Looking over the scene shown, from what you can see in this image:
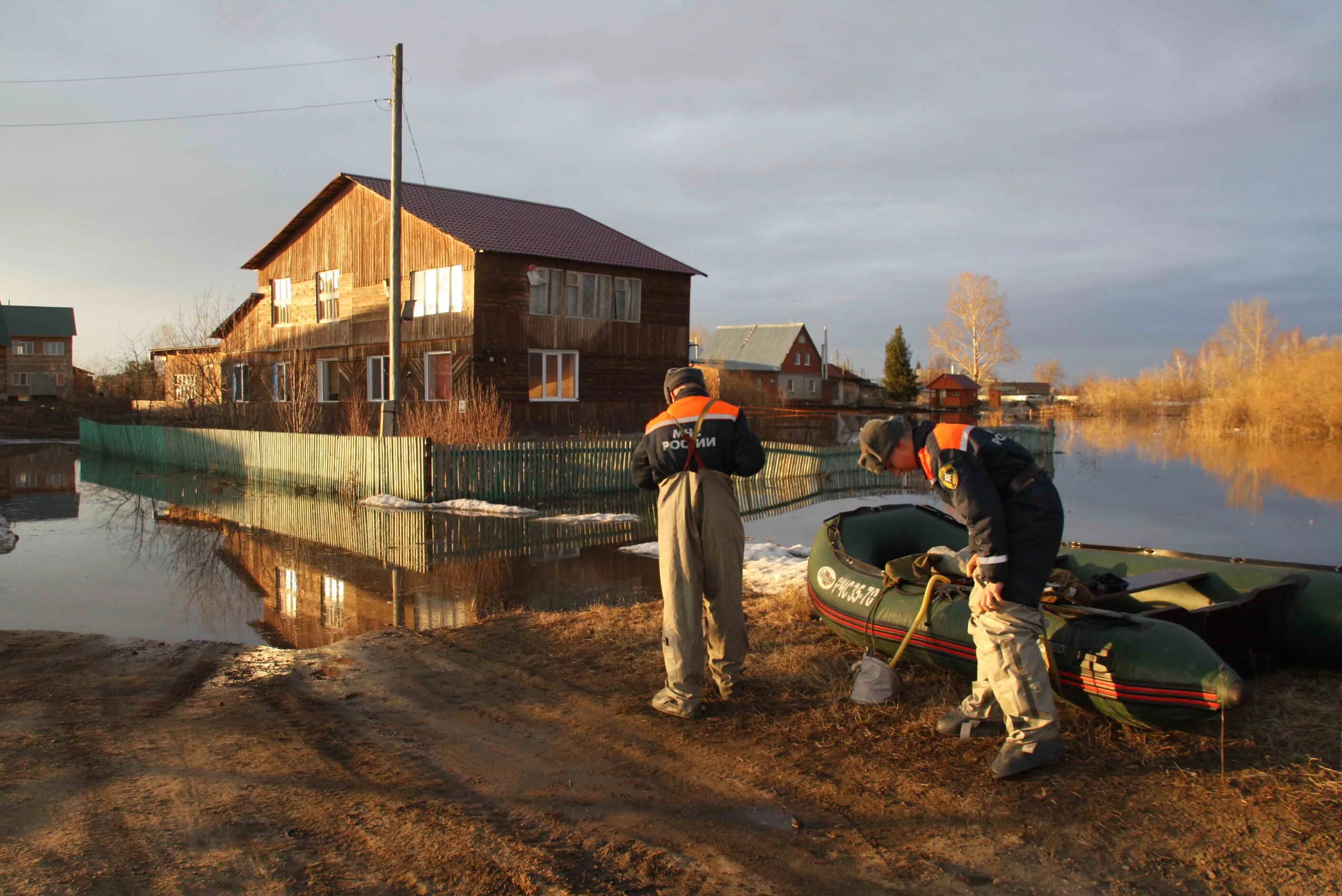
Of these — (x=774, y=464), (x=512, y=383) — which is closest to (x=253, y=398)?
(x=512, y=383)

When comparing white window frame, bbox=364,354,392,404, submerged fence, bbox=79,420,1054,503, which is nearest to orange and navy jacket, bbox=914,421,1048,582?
submerged fence, bbox=79,420,1054,503

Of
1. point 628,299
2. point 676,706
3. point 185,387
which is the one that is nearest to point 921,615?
point 676,706

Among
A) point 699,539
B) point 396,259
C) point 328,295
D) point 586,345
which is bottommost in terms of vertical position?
point 699,539

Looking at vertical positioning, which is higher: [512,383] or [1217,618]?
[512,383]

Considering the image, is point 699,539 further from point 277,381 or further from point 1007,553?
point 277,381

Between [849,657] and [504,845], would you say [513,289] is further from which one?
[504,845]

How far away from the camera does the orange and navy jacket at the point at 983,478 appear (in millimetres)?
4164

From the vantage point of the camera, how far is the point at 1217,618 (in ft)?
17.3

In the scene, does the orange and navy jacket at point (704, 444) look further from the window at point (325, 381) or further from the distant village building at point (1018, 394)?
the distant village building at point (1018, 394)

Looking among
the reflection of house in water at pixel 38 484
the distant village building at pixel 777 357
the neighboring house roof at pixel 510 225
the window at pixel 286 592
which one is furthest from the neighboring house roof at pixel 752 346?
the window at pixel 286 592

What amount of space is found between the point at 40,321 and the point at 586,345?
56854 millimetres

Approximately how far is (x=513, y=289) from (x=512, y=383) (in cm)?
287

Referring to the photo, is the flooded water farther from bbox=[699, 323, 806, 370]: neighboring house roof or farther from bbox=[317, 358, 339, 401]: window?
bbox=[699, 323, 806, 370]: neighboring house roof

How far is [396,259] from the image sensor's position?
1769 cm
